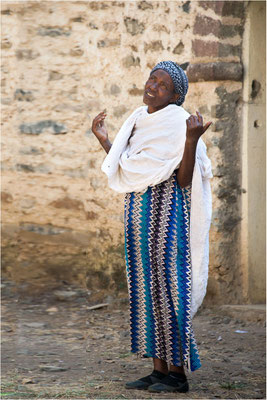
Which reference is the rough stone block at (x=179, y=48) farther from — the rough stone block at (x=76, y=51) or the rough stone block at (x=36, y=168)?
the rough stone block at (x=36, y=168)

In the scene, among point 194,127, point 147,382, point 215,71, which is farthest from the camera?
point 215,71

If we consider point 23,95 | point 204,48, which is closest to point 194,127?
point 204,48

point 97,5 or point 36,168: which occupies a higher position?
point 97,5

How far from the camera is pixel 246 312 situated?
5.12 meters

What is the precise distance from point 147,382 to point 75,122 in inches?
109

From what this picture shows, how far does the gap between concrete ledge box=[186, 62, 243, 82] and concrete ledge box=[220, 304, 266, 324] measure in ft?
6.02

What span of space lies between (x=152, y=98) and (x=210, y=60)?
71.5 inches

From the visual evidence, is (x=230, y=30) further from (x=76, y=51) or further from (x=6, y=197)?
(x=6, y=197)

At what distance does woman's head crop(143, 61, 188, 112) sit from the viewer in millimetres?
3432

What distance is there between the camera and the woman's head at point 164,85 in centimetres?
343

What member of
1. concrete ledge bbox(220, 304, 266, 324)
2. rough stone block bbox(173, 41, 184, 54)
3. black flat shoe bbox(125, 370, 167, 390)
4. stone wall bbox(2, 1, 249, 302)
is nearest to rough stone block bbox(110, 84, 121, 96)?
stone wall bbox(2, 1, 249, 302)

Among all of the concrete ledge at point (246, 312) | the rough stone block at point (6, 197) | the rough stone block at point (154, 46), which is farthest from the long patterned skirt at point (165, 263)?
the rough stone block at point (6, 197)

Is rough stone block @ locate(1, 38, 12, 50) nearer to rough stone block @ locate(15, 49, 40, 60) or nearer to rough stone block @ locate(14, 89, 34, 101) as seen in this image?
rough stone block @ locate(15, 49, 40, 60)

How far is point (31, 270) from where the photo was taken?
5645 mm
